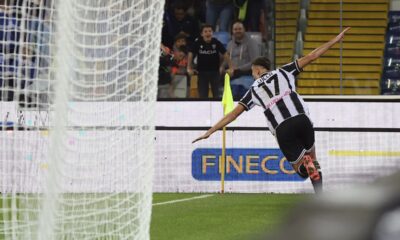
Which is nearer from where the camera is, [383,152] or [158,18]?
[158,18]

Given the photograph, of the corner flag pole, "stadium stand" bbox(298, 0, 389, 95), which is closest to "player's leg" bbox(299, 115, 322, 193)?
the corner flag pole

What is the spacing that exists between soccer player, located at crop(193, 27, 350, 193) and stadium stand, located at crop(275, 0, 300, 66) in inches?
206

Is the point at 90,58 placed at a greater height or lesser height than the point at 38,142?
greater

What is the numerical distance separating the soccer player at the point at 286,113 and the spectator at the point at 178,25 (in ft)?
18.6

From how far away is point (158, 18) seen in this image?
662 centimetres

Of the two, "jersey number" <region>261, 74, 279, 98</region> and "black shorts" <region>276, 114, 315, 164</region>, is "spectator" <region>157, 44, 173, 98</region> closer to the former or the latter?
"jersey number" <region>261, 74, 279, 98</region>

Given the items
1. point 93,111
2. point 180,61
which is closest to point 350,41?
point 180,61

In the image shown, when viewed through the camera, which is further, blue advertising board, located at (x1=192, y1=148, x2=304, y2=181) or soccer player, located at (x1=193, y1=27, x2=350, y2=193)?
blue advertising board, located at (x1=192, y1=148, x2=304, y2=181)

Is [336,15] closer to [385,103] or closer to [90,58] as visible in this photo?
[385,103]

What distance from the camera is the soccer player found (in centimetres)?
1153

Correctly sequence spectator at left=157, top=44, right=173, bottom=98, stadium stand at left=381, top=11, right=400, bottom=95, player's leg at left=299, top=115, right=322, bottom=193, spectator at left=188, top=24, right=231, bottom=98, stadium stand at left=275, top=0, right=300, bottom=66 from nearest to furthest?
player's leg at left=299, top=115, right=322, bottom=193 < spectator at left=157, top=44, right=173, bottom=98 < spectator at left=188, top=24, right=231, bottom=98 < stadium stand at left=381, top=11, right=400, bottom=95 < stadium stand at left=275, top=0, right=300, bottom=66

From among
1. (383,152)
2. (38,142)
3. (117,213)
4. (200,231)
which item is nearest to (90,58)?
(117,213)

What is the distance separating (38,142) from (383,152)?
21.4 ft

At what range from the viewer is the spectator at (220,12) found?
700 inches
